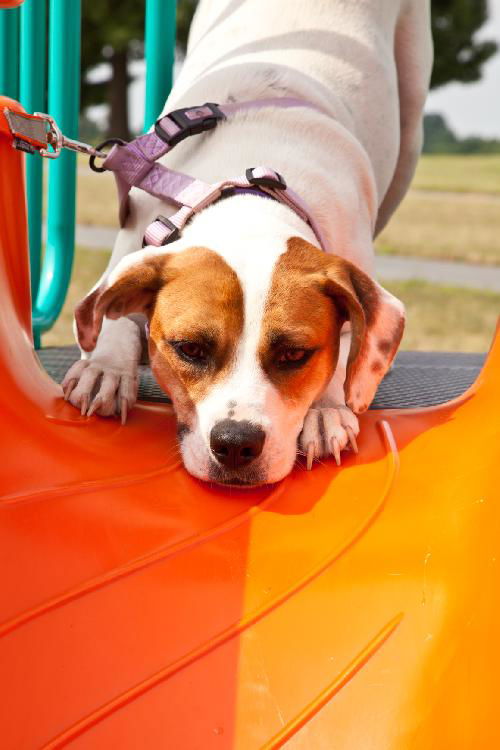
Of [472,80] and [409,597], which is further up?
[409,597]

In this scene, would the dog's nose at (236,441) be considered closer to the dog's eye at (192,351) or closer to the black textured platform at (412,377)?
the dog's eye at (192,351)

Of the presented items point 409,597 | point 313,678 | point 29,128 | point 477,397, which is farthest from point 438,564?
point 29,128

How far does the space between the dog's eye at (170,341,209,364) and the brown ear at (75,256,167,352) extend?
5.7 inches

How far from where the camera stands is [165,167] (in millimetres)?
2320

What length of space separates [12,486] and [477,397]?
36.9 inches

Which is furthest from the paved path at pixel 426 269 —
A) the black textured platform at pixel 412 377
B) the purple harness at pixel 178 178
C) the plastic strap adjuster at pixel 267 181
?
the plastic strap adjuster at pixel 267 181

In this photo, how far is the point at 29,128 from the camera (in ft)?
6.48

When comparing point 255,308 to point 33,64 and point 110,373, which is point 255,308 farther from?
point 33,64

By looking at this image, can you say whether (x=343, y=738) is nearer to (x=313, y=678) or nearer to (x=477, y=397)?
(x=313, y=678)

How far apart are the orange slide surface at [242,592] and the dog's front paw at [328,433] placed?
3 cm

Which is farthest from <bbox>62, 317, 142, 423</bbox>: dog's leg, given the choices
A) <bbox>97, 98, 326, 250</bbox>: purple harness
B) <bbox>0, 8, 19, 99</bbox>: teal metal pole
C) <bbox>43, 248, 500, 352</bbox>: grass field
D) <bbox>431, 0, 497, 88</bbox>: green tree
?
<bbox>431, 0, 497, 88</bbox>: green tree

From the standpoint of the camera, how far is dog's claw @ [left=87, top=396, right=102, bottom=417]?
6.37 feet

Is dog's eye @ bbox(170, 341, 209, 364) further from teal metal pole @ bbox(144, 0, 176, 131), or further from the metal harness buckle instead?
teal metal pole @ bbox(144, 0, 176, 131)

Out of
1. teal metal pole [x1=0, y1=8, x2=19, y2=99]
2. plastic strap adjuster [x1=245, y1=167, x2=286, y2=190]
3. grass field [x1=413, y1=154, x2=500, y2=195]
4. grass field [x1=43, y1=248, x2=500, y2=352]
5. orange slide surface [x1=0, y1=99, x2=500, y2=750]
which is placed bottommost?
grass field [x1=413, y1=154, x2=500, y2=195]
